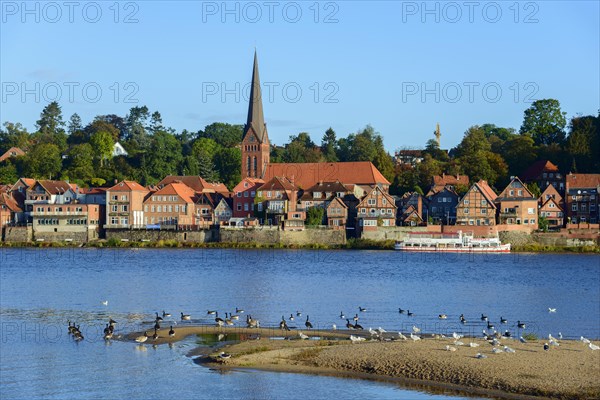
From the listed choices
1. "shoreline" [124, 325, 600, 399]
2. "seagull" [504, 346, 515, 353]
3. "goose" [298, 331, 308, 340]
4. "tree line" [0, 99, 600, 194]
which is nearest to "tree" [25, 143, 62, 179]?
"tree line" [0, 99, 600, 194]

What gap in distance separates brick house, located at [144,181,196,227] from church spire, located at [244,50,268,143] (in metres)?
15.1

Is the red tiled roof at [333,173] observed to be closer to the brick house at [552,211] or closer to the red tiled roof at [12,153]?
the brick house at [552,211]

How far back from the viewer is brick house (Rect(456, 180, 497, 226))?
8694 cm

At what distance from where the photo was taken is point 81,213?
297 ft

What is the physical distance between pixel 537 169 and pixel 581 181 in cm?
771

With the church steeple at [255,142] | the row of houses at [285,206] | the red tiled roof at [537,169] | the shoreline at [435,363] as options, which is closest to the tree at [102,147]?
the church steeple at [255,142]

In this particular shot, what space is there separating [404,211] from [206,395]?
65625 millimetres

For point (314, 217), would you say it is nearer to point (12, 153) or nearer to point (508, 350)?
point (12, 153)

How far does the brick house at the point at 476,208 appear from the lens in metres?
86.9

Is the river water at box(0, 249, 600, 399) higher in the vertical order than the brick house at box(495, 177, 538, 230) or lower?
lower

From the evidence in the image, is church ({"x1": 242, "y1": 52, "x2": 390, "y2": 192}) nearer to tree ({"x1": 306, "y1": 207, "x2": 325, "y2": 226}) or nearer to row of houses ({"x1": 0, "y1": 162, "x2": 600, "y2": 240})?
row of houses ({"x1": 0, "y1": 162, "x2": 600, "y2": 240})

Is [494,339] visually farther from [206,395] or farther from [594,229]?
[594,229]

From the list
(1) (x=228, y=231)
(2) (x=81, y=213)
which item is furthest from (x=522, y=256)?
(2) (x=81, y=213)

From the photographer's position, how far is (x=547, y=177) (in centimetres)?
9788
